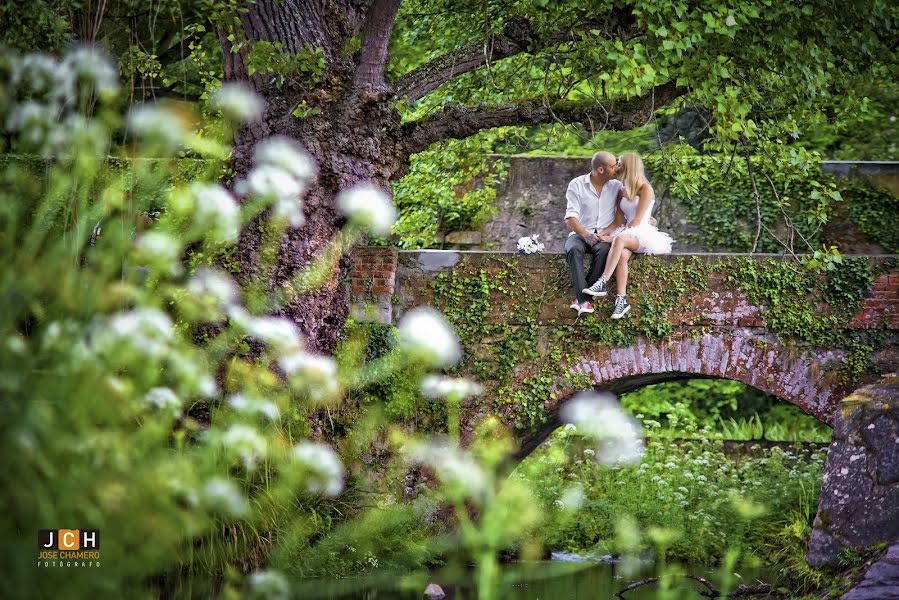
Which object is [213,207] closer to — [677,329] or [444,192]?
[677,329]

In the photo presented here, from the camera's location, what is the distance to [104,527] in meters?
2.58

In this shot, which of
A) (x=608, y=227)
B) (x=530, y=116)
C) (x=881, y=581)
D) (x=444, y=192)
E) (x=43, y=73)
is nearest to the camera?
(x=43, y=73)

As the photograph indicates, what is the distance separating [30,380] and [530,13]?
5.57 metres

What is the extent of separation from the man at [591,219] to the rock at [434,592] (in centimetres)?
260

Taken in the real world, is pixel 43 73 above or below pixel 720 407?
below

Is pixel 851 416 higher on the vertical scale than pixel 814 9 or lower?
lower

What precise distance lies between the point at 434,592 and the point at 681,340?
3049 millimetres

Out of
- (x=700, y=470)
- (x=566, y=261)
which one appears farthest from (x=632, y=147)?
(x=566, y=261)

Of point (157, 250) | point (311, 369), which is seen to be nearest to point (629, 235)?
point (311, 369)

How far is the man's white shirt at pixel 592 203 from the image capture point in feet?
27.6

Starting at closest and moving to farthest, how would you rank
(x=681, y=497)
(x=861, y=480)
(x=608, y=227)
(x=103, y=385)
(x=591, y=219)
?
(x=103, y=385), (x=861, y=480), (x=608, y=227), (x=591, y=219), (x=681, y=497)

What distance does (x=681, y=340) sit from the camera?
8.25 m

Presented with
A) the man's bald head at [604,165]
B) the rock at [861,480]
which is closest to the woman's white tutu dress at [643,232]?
the man's bald head at [604,165]

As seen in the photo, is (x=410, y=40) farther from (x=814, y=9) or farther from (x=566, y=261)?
(x=814, y=9)
